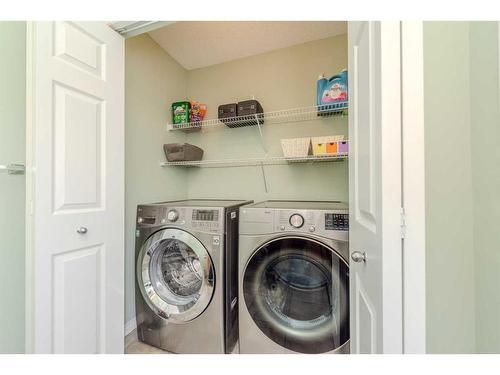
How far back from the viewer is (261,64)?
1.88m

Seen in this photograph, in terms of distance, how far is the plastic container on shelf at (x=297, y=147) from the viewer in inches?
58.9

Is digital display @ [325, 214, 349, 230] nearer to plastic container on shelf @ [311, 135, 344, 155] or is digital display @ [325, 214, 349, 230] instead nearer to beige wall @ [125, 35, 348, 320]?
plastic container on shelf @ [311, 135, 344, 155]

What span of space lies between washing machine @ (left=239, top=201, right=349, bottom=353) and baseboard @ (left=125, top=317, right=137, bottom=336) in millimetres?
845

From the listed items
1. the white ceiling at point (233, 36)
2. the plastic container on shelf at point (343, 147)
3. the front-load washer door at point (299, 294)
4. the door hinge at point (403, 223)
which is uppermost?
the white ceiling at point (233, 36)

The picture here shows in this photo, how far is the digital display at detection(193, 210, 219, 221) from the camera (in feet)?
4.01

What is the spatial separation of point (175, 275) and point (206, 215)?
0.56 meters

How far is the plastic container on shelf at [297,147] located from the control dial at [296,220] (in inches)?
22.2

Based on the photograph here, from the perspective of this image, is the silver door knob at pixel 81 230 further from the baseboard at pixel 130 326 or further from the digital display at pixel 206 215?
the baseboard at pixel 130 326

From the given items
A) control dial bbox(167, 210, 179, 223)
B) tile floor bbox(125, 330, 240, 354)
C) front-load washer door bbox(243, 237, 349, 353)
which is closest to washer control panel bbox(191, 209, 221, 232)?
Answer: control dial bbox(167, 210, 179, 223)

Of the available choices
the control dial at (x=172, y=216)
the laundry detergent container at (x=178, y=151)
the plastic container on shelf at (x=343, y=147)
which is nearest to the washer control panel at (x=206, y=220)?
the control dial at (x=172, y=216)

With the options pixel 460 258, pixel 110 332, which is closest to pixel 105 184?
pixel 110 332

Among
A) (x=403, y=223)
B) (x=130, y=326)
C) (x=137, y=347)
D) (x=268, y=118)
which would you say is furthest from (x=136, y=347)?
(x=268, y=118)

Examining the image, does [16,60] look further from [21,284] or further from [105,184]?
[21,284]

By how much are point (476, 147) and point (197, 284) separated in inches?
58.0
